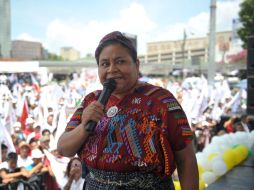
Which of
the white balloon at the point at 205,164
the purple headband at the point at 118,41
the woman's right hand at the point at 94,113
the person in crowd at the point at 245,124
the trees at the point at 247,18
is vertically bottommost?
the person in crowd at the point at 245,124

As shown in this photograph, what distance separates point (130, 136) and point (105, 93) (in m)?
0.19

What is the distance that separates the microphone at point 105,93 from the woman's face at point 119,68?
24 mm

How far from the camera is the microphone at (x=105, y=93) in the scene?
130 cm

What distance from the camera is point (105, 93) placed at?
137cm

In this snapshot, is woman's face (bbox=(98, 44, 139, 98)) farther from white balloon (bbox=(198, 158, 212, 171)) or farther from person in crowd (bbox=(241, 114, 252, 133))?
person in crowd (bbox=(241, 114, 252, 133))

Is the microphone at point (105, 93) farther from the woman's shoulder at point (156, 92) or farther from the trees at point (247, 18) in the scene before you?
the trees at point (247, 18)

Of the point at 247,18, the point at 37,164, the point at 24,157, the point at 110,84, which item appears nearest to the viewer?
the point at 110,84

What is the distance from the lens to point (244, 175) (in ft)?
10.6

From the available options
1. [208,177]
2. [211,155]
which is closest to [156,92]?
[208,177]

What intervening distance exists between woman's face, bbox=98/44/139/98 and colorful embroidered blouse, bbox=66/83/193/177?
68 millimetres

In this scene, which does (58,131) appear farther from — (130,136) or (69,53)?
(69,53)

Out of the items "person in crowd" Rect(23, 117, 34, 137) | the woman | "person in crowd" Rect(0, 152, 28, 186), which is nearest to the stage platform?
the woman

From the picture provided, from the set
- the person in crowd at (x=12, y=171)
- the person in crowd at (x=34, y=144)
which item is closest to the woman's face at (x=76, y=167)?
the person in crowd at (x=12, y=171)

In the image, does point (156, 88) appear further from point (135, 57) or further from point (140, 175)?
point (140, 175)
